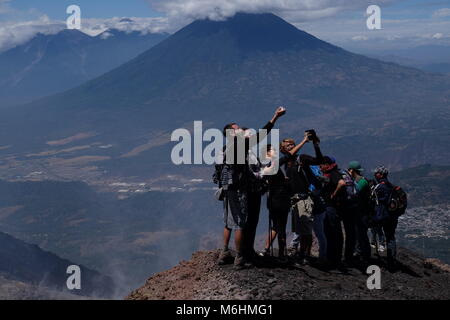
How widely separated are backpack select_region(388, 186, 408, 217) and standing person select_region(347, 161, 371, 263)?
52cm

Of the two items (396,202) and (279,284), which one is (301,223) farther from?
(396,202)

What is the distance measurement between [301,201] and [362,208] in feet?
6.02

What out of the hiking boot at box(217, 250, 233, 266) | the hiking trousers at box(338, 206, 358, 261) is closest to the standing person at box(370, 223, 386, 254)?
the hiking trousers at box(338, 206, 358, 261)

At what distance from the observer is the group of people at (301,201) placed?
977 cm

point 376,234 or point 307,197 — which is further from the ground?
point 307,197

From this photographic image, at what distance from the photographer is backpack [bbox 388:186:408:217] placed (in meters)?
11.5

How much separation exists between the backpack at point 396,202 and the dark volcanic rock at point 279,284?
141 centimetres

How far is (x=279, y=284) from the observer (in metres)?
9.29

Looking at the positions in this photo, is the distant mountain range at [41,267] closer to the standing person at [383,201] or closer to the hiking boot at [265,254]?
the hiking boot at [265,254]

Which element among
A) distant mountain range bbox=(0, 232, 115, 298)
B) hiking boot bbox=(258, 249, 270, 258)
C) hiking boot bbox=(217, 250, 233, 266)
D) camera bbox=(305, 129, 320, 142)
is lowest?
distant mountain range bbox=(0, 232, 115, 298)

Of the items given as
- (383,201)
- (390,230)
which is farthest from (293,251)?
(383,201)

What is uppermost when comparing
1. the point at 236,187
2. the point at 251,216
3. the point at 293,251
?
the point at 236,187

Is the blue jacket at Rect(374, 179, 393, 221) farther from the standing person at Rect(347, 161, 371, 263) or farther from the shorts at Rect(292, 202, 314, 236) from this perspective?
the shorts at Rect(292, 202, 314, 236)

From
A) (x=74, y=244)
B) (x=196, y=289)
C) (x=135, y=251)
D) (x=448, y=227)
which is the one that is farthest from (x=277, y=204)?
(x=74, y=244)
